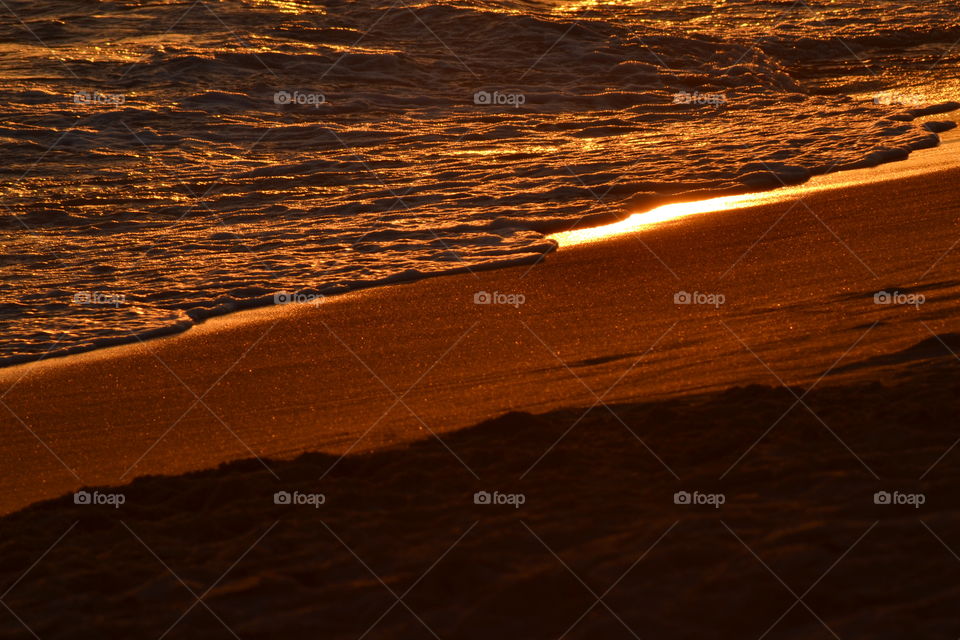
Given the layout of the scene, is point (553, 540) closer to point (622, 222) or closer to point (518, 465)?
point (518, 465)

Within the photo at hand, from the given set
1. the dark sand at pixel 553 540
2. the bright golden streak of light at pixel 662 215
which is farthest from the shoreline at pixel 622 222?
the dark sand at pixel 553 540

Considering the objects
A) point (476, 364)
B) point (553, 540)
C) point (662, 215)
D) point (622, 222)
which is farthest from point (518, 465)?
point (662, 215)

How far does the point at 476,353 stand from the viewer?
5609 millimetres

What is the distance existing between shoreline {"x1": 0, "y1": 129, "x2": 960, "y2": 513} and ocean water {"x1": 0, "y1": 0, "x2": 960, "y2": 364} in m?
0.62

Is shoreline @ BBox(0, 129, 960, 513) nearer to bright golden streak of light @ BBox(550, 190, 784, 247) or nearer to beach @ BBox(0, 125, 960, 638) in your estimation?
beach @ BBox(0, 125, 960, 638)

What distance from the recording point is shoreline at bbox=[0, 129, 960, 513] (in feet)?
15.4

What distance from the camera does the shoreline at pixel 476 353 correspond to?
4.71 meters

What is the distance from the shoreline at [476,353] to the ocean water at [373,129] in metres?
0.62

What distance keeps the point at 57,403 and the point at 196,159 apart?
6.03m

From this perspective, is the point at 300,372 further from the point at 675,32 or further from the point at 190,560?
the point at 675,32

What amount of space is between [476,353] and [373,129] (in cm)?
703

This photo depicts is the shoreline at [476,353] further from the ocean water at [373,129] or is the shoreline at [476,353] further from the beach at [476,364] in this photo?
the ocean water at [373,129]

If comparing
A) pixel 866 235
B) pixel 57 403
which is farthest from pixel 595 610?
pixel 866 235

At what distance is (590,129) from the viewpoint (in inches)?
476
